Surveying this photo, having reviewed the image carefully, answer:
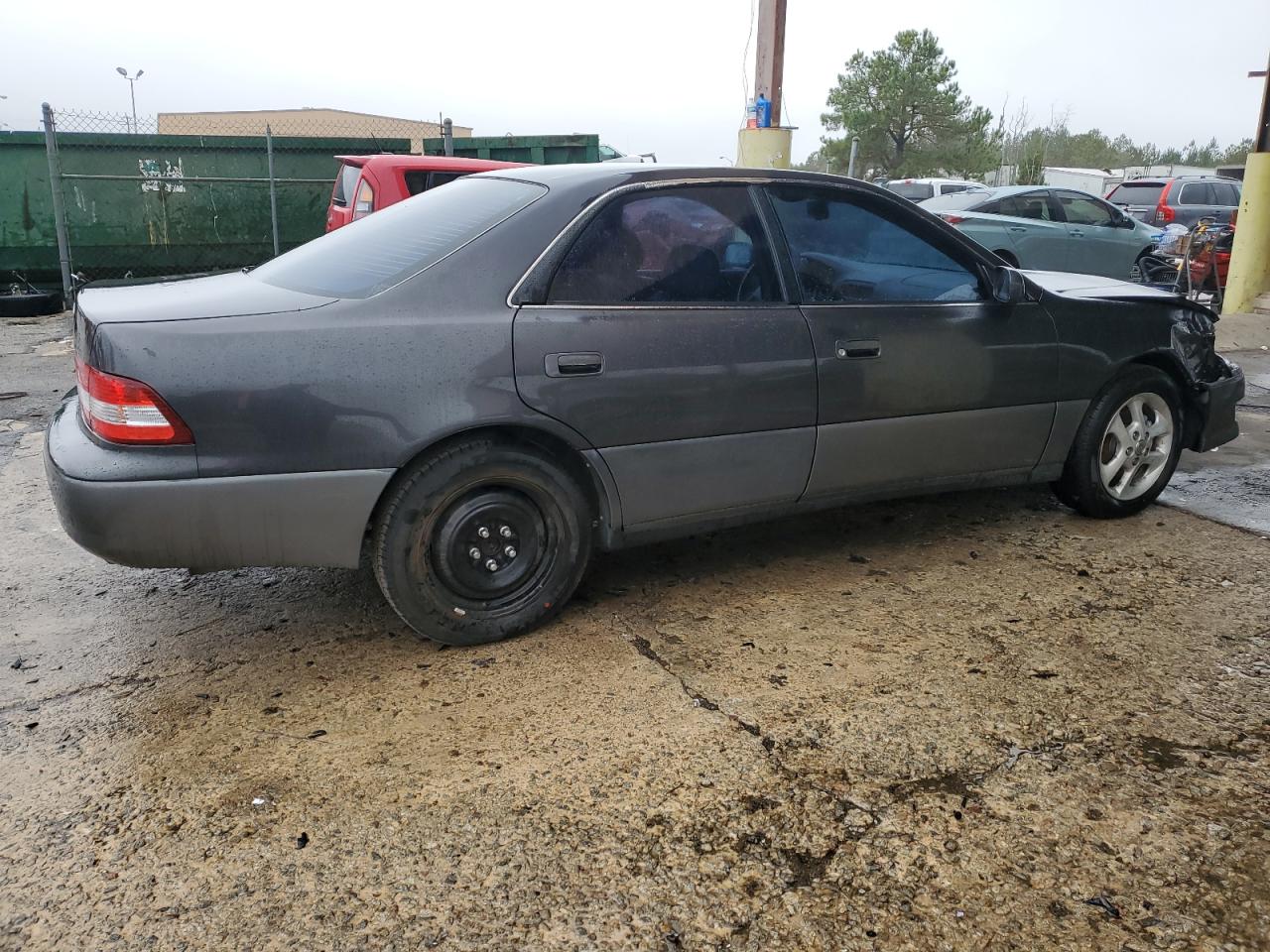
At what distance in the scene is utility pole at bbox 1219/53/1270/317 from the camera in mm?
11508

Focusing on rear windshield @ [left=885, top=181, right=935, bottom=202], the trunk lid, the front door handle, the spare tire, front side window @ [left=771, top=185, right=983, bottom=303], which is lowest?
the spare tire

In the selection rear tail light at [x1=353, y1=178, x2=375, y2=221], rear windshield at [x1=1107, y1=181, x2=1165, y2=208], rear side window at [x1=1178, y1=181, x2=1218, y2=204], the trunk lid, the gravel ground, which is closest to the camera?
the gravel ground

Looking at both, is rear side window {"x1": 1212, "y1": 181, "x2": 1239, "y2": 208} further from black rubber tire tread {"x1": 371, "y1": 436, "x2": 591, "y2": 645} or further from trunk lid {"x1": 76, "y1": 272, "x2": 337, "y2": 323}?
trunk lid {"x1": 76, "y1": 272, "x2": 337, "y2": 323}

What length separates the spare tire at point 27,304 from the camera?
36.9ft

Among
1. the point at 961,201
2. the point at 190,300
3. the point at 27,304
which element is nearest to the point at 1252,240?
the point at 961,201

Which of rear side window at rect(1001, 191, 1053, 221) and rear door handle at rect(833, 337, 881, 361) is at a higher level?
rear side window at rect(1001, 191, 1053, 221)

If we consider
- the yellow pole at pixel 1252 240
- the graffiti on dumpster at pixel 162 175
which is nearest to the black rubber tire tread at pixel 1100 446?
the yellow pole at pixel 1252 240

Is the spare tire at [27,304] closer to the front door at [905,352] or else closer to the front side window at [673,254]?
the front side window at [673,254]

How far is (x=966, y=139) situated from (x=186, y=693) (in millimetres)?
68787

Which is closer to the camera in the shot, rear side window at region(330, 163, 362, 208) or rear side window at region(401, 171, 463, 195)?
rear side window at region(401, 171, 463, 195)

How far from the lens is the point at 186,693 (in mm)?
3059

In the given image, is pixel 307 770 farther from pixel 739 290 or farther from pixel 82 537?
pixel 739 290

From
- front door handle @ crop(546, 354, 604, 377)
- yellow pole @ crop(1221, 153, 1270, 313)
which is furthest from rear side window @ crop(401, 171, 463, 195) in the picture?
yellow pole @ crop(1221, 153, 1270, 313)

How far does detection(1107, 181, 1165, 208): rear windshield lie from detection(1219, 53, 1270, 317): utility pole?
10.7 meters
